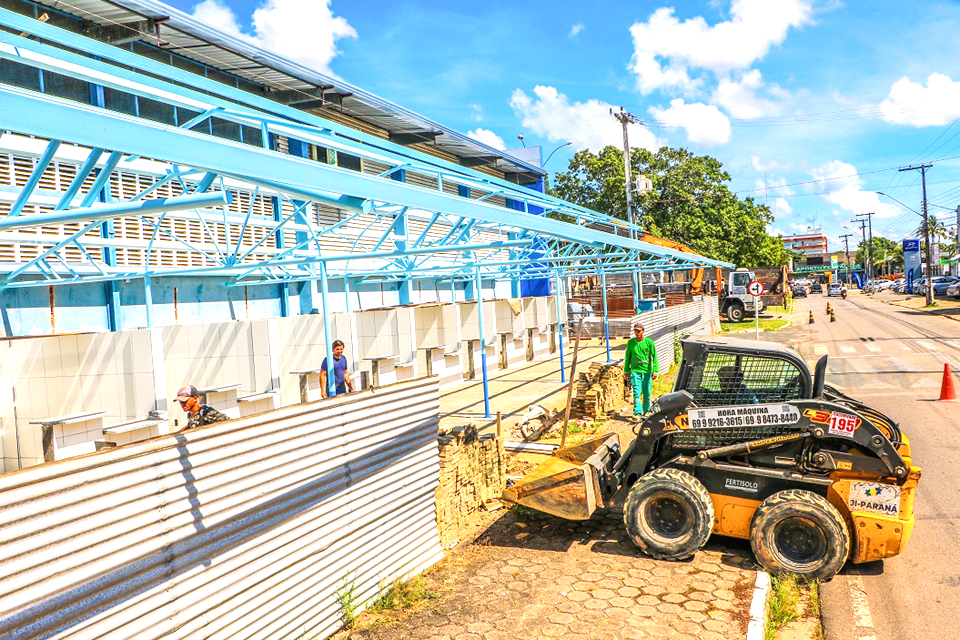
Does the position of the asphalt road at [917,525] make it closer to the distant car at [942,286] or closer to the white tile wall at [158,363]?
the white tile wall at [158,363]

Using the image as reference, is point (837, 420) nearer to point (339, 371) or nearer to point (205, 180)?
point (205, 180)

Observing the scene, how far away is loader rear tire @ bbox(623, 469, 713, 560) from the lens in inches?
260

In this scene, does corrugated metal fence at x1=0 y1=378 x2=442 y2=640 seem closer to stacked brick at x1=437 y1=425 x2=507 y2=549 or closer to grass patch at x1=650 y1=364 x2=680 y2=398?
stacked brick at x1=437 y1=425 x2=507 y2=549

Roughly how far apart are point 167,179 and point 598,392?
9.40 m

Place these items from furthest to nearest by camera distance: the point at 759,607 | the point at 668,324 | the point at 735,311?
the point at 735,311 < the point at 668,324 < the point at 759,607

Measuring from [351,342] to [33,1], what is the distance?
7584 millimetres

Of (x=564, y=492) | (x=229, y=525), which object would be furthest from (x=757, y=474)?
(x=229, y=525)

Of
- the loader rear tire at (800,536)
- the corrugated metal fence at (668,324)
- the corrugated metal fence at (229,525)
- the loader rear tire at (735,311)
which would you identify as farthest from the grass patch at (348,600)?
the loader rear tire at (735,311)

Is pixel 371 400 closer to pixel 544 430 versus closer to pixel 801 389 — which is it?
pixel 801 389

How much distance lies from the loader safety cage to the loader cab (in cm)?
271

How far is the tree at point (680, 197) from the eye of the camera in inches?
1623

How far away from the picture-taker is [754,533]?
254 inches

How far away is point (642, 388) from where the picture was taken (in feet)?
43.9

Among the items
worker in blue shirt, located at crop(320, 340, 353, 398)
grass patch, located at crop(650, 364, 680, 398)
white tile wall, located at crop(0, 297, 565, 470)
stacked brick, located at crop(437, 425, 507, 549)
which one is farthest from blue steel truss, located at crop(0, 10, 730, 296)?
grass patch, located at crop(650, 364, 680, 398)
